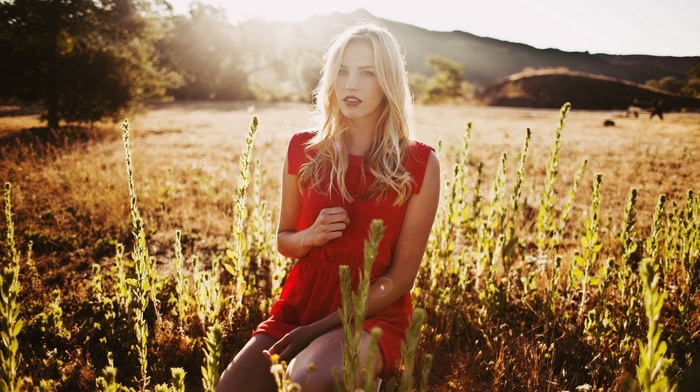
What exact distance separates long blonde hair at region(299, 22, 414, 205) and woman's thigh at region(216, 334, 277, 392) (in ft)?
3.48

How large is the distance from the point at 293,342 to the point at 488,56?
91.6 meters

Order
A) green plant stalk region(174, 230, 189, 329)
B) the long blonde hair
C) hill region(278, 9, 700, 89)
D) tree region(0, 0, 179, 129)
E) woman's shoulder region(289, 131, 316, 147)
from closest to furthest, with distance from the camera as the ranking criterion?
the long blonde hair → green plant stalk region(174, 230, 189, 329) → woman's shoulder region(289, 131, 316, 147) → tree region(0, 0, 179, 129) → hill region(278, 9, 700, 89)

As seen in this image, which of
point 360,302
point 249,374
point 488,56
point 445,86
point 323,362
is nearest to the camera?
point 360,302

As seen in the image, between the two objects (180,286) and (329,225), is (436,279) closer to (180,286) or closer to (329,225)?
(329,225)

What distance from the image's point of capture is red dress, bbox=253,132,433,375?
2527mm

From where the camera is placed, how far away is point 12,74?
41.2 feet

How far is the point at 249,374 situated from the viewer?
7.32 feet

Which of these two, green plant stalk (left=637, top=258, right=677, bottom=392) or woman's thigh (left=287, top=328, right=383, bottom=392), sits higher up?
green plant stalk (left=637, top=258, right=677, bottom=392)

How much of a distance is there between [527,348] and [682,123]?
14517 mm

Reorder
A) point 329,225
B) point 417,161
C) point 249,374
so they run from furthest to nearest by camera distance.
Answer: point 417,161, point 329,225, point 249,374

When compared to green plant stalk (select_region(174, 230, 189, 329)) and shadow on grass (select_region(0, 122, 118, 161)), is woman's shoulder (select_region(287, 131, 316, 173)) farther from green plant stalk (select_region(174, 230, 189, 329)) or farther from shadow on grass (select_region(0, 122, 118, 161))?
shadow on grass (select_region(0, 122, 118, 161))

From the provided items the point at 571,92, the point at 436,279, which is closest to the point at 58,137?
the point at 436,279

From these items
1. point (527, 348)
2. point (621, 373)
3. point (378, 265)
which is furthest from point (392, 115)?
point (621, 373)

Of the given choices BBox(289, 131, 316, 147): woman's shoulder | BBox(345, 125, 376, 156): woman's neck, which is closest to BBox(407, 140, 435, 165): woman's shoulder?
BBox(345, 125, 376, 156): woman's neck
